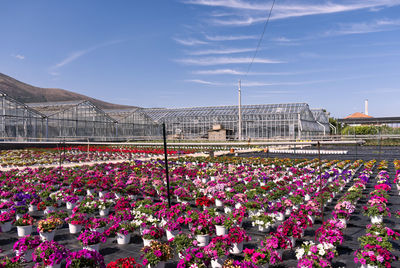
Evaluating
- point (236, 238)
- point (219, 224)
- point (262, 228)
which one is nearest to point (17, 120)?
point (219, 224)

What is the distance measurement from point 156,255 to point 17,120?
33469 millimetres

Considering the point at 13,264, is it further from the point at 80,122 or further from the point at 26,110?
the point at 80,122

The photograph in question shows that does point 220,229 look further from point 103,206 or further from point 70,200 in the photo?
point 70,200

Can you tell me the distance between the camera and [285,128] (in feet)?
158

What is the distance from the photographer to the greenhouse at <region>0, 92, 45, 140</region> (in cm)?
3162

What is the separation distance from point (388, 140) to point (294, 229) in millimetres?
45871

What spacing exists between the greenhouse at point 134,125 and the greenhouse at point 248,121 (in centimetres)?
→ 395

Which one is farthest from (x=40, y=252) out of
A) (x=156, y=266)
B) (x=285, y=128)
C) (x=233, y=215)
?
(x=285, y=128)

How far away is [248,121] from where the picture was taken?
1973 inches

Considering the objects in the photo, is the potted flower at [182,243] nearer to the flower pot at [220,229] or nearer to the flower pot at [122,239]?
the flower pot at [220,229]

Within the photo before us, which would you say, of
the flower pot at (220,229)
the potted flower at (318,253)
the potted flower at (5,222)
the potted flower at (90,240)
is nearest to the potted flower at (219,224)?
the flower pot at (220,229)

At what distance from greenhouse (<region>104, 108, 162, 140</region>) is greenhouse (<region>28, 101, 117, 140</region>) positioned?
2.31m

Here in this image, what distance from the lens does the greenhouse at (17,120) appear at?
3162 centimetres

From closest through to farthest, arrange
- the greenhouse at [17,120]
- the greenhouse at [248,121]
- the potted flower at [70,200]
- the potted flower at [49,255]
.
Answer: the potted flower at [49,255]
the potted flower at [70,200]
the greenhouse at [17,120]
the greenhouse at [248,121]
